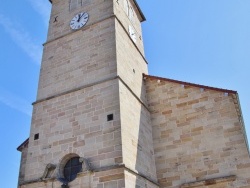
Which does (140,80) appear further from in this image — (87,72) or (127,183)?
(127,183)

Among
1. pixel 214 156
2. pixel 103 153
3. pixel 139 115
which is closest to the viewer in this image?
pixel 103 153

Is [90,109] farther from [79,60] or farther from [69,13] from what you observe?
[69,13]

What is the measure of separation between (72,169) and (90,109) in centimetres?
186

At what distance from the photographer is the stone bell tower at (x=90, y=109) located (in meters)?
7.70

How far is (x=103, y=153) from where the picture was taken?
302 inches

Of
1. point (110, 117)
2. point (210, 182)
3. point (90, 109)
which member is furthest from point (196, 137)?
point (90, 109)

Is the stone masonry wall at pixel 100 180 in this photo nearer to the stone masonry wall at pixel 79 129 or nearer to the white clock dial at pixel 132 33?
the stone masonry wall at pixel 79 129

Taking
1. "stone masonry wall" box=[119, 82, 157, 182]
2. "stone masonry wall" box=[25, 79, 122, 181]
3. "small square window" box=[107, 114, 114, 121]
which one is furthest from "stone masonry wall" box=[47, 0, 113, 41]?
"small square window" box=[107, 114, 114, 121]

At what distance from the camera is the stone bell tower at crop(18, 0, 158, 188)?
7696mm

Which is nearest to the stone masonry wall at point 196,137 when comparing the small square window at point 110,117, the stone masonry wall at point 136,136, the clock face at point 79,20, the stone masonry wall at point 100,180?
the stone masonry wall at point 136,136

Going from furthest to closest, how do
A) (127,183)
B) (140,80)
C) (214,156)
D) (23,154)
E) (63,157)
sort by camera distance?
(140,80)
(23,154)
(214,156)
(63,157)
(127,183)

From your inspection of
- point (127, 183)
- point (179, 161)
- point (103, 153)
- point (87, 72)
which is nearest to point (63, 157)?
point (103, 153)

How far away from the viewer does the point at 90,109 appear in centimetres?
873

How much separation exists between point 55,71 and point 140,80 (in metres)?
3.37
